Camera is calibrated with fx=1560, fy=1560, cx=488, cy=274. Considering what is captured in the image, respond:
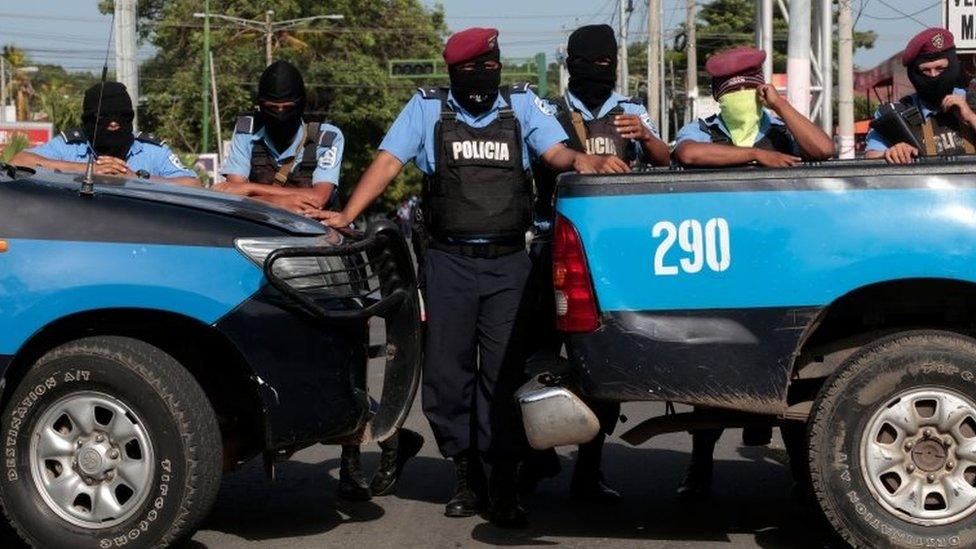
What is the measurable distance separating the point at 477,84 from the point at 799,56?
36.2ft

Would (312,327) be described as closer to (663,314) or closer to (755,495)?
(663,314)

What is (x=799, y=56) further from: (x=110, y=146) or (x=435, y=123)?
(x=435, y=123)

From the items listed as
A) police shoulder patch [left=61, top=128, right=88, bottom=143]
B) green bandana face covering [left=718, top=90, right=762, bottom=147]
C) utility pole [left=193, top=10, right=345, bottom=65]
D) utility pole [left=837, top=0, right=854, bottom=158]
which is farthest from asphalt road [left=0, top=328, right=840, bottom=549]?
utility pole [left=193, top=10, right=345, bottom=65]

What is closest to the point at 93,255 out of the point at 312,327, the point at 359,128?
the point at 312,327

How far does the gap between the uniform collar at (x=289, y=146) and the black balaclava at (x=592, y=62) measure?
4.12ft

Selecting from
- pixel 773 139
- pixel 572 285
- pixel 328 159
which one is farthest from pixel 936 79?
pixel 328 159

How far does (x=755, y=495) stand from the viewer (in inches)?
275

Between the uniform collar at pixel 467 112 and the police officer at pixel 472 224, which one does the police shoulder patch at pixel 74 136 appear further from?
the uniform collar at pixel 467 112

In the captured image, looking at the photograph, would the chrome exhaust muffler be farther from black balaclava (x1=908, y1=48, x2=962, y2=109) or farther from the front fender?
black balaclava (x1=908, y1=48, x2=962, y2=109)

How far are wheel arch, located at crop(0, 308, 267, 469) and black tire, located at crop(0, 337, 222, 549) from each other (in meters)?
0.09

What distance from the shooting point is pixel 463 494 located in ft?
21.6

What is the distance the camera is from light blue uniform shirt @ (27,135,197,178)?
24.8ft

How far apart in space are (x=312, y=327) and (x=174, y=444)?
628 mm

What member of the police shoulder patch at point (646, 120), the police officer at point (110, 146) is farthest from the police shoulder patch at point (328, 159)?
the police shoulder patch at point (646, 120)
